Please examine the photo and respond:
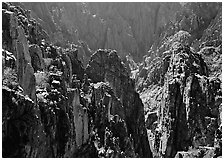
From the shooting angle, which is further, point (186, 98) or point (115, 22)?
point (115, 22)

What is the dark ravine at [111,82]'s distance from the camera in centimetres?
3816

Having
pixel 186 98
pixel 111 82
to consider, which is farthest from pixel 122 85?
pixel 186 98

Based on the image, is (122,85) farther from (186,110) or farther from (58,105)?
(58,105)

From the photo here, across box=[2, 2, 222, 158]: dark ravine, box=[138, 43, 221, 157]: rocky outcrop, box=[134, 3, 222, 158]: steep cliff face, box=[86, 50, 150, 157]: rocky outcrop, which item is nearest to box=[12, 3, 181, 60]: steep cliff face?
box=[2, 2, 222, 158]: dark ravine

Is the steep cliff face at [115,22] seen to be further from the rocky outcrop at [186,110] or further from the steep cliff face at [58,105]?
the steep cliff face at [58,105]

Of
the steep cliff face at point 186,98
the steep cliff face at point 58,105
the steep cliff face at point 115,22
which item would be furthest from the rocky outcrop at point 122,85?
the steep cliff face at point 115,22

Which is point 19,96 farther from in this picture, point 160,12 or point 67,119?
point 160,12

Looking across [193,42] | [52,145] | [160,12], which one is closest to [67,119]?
[52,145]

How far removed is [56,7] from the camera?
114562 millimetres

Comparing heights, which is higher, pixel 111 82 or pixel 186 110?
pixel 111 82

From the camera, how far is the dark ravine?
38156 mm

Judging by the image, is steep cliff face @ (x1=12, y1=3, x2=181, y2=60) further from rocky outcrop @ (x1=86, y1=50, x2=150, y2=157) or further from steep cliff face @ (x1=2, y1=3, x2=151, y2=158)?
steep cliff face @ (x1=2, y1=3, x2=151, y2=158)

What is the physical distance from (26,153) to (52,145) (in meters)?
7.41

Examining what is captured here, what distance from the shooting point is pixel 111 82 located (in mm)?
69812
